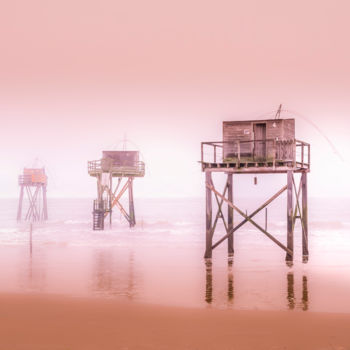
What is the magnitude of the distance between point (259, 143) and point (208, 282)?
7.52 meters

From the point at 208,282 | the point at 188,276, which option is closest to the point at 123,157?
the point at 188,276

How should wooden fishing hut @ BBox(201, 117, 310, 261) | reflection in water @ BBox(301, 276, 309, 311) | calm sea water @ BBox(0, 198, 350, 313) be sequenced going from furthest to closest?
wooden fishing hut @ BBox(201, 117, 310, 261), calm sea water @ BBox(0, 198, 350, 313), reflection in water @ BBox(301, 276, 309, 311)

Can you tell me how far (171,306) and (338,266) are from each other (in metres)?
9.99

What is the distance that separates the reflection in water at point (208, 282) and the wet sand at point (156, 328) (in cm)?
146

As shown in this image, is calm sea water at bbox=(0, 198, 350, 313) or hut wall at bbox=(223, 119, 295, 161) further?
hut wall at bbox=(223, 119, 295, 161)

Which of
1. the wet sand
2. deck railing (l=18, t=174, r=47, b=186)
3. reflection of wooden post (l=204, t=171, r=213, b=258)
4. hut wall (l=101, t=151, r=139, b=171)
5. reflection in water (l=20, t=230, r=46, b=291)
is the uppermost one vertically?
hut wall (l=101, t=151, r=139, b=171)

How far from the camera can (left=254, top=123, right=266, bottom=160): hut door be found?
A: 20.3 meters

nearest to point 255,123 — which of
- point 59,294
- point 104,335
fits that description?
point 59,294

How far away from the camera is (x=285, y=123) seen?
20047 millimetres

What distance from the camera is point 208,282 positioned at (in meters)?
15.5

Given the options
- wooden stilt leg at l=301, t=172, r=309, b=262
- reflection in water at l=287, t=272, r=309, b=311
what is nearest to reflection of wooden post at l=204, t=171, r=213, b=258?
wooden stilt leg at l=301, t=172, r=309, b=262

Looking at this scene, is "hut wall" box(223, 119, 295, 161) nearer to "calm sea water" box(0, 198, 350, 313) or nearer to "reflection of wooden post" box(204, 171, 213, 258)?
"reflection of wooden post" box(204, 171, 213, 258)

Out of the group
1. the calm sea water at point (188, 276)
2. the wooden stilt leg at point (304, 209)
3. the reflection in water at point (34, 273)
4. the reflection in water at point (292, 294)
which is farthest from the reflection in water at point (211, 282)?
the reflection in water at point (34, 273)

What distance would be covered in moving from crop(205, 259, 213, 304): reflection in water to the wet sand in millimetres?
1456
